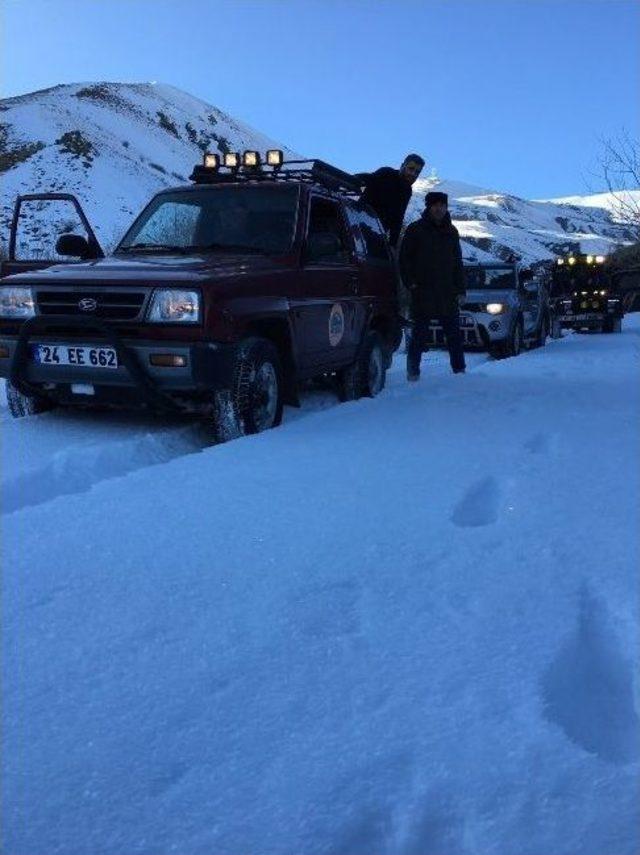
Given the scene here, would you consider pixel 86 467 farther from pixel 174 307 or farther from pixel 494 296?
pixel 494 296

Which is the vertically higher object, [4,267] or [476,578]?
[4,267]

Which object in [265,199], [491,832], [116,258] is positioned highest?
[265,199]

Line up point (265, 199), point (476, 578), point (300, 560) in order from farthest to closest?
point (265, 199), point (300, 560), point (476, 578)

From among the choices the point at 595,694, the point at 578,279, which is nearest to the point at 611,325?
the point at 578,279

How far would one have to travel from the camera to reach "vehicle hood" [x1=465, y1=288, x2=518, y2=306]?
1148 cm

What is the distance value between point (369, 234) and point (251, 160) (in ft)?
4.02

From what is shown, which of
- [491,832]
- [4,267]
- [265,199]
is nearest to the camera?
[491,832]

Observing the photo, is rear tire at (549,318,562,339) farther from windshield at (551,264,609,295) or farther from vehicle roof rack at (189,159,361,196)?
vehicle roof rack at (189,159,361,196)

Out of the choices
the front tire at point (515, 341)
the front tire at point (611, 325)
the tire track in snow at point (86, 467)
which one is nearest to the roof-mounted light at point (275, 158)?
the tire track in snow at point (86, 467)

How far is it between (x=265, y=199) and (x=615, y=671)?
13.8ft

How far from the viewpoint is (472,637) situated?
5.87 feet

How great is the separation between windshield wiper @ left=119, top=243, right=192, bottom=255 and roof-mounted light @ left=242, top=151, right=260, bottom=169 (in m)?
1.06

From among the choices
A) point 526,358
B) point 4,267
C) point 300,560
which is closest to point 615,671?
point 300,560

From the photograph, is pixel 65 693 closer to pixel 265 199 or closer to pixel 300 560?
pixel 300 560
